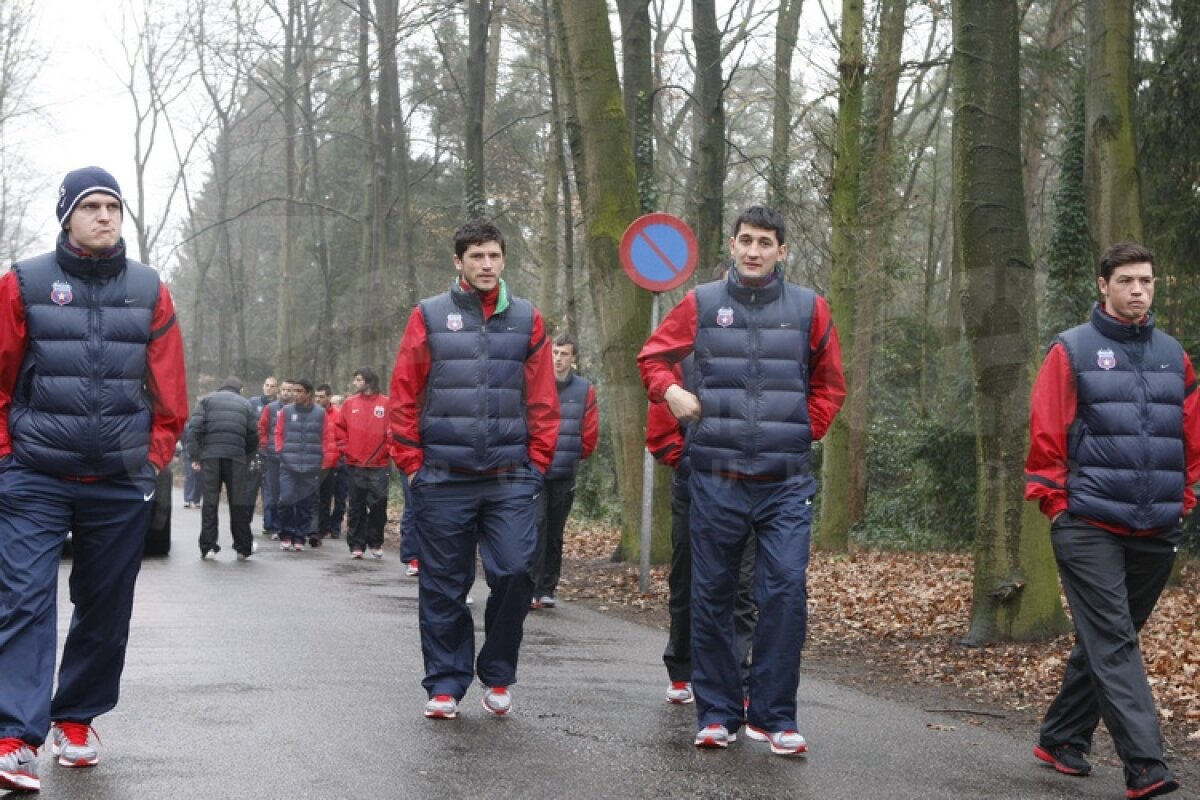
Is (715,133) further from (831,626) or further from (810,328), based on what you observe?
(810,328)

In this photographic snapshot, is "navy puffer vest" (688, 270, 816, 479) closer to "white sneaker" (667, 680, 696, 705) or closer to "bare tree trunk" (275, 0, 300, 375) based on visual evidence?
"white sneaker" (667, 680, 696, 705)

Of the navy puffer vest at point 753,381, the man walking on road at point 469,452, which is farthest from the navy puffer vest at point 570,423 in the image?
the navy puffer vest at point 753,381

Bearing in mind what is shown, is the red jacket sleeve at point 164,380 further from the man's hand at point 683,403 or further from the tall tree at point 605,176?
the tall tree at point 605,176

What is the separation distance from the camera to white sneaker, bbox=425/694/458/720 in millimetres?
7066

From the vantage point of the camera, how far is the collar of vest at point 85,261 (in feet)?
19.5

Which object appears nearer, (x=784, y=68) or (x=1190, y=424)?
(x=1190, y=424)

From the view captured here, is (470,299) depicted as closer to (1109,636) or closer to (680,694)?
(680,694)

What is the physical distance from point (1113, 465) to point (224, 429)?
45.5 feet

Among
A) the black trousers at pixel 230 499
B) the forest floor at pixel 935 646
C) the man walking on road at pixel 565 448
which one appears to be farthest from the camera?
the black trousers at pixel 230 499

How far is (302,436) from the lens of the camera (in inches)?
828

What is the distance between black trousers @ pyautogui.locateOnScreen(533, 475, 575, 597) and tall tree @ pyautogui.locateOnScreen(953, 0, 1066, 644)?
12.5 feet

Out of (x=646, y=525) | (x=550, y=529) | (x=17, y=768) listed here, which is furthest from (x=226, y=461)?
(x=17, y=768)

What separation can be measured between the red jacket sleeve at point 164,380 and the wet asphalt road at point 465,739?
1216 millimetres

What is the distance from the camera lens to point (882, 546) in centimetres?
2308
